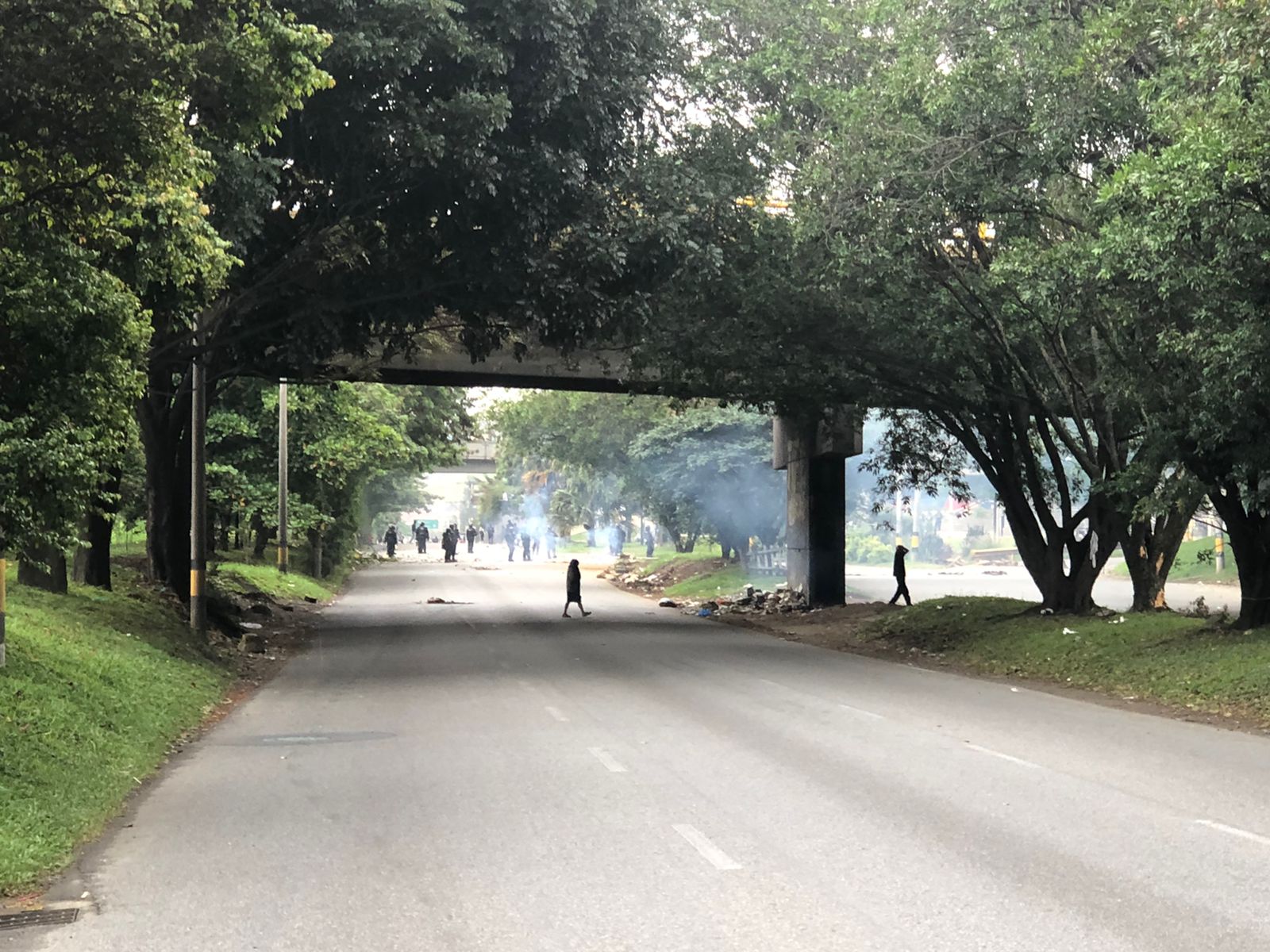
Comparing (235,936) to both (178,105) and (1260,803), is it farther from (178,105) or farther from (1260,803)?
(1260,803)

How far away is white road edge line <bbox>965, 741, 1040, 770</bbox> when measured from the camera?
969 centimetres

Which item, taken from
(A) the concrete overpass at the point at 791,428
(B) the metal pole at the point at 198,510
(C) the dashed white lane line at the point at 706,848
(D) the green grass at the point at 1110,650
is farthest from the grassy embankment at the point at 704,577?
(C) the dashed white lane line at the point at 706,848

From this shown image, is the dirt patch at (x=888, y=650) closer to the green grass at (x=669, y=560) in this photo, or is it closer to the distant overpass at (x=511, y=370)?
the distant overpass at (x=511, y=370)

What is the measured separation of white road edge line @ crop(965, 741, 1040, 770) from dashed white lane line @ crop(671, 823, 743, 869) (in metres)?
3.47

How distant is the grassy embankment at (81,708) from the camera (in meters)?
7.45

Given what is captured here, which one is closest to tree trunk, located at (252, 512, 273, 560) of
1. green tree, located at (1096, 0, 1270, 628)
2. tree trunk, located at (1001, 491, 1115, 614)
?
tree trunk, located at (1001, 491, 1115, 614)

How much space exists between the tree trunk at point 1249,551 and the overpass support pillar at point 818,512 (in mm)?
13395

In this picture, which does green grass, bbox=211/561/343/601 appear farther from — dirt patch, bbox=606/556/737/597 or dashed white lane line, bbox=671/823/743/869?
dashed white lane line, bbox=671/823/743/869

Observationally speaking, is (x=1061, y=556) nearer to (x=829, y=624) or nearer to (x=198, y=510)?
(x=829, y=624)

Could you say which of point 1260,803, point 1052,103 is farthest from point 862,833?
point 1052,103

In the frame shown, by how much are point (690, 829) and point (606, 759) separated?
2654 mm

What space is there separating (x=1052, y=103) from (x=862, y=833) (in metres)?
9.66

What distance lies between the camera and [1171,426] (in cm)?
1566

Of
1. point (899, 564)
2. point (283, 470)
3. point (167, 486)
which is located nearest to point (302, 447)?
point (283, 470)
